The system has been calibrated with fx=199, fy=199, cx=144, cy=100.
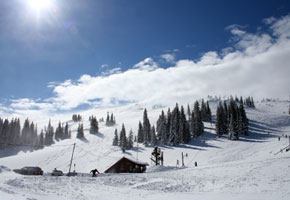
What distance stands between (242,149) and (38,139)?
119859mm

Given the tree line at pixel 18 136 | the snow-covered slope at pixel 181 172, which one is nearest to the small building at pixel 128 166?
the snow-covered slope at pixel 181 172

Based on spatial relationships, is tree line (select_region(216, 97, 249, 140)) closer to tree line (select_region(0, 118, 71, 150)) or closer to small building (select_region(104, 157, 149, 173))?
small building (select_region(104, 157, 149, 173))

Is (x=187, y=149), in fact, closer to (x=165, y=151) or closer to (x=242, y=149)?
(x=165, y=151)

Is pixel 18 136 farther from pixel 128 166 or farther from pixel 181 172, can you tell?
pixel 181 172

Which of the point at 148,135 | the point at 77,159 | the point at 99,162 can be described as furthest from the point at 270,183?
the point at 148,135

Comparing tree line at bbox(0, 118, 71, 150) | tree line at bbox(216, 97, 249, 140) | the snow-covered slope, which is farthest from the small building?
tree line at bbox(0, 118, 71, 150)

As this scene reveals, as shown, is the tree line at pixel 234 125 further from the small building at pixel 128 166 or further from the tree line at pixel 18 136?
the tree line at pixel 18 136

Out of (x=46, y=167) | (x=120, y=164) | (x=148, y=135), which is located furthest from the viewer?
(x=148, y=135)

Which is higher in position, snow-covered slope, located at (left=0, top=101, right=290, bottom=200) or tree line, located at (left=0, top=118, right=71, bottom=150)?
tree line, located at (left=0, top=118, right=71, bottom=150)

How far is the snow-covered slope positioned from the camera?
16.8 metres

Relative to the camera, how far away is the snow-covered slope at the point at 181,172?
16750 millimetres

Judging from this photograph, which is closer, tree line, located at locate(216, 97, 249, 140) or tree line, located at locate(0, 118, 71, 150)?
tree line, located at locate(216, 97, 249, 140)

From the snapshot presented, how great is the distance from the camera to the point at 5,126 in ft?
357

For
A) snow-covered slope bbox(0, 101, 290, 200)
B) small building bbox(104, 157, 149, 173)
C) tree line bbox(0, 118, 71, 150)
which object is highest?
tree line bbox(0, 118, 71, 150)
